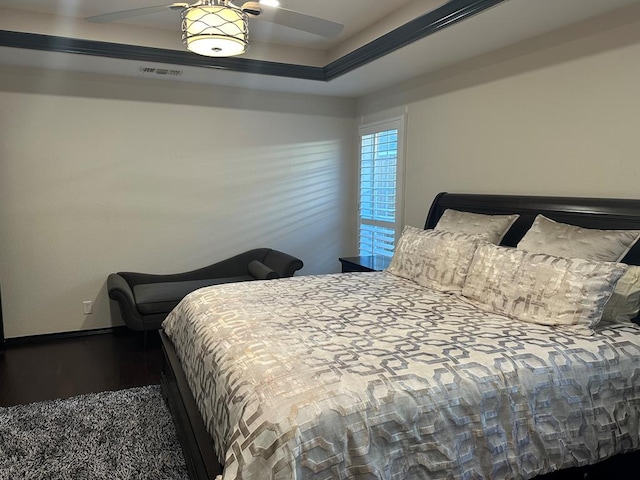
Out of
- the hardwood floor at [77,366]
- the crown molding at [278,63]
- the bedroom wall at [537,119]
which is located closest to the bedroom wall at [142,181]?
the hardwood floor at [77,366]

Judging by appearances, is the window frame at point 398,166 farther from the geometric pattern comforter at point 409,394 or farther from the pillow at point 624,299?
the pillow at point 624,299

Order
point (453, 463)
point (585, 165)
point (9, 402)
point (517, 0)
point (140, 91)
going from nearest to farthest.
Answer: point (453, 463), point (517, 0), point (585, 165), point (9, 402), point (140, 91)

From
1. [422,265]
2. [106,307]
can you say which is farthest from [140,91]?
[422,265]

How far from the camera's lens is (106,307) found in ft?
14.6

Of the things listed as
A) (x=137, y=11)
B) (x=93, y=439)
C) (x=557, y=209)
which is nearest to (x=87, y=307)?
(x=93, y=439)

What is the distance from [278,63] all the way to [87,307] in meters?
2.94

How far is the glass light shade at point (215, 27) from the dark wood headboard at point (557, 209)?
6.79ft

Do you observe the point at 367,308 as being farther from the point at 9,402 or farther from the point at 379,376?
the point at 9,402

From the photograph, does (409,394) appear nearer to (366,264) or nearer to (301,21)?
(301,21)

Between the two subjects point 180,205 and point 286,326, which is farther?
point 180,205

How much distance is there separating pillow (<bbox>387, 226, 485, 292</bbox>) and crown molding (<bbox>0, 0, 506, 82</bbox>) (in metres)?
1.37

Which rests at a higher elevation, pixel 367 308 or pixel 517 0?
pixel 517 0

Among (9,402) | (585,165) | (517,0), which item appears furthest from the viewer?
(9,402)

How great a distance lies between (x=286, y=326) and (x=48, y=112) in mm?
3358
